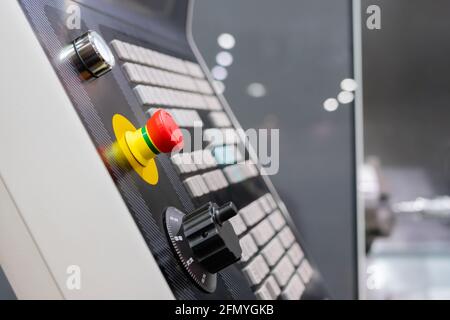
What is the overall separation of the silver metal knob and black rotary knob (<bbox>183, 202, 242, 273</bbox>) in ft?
0.49

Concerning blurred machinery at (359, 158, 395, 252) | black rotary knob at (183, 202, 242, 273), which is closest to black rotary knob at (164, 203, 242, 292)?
black rotary knob at (183, 202, 242, 273)

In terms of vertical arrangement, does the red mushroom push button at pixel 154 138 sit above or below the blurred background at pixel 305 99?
above

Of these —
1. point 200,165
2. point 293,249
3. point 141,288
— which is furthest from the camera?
point 293,249

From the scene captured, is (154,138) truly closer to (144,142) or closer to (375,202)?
(144,142)

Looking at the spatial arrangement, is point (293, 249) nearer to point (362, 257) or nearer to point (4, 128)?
point (362, 257)

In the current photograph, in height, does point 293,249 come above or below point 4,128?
below

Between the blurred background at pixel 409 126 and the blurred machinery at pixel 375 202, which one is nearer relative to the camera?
the blurred background at pixel 409 126

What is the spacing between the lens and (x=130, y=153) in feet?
1.59

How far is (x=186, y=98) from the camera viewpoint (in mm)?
728

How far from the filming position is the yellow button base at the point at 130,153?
1.58 ft

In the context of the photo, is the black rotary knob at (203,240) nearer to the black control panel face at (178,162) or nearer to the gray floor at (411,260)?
the black control panel face at (178,162)

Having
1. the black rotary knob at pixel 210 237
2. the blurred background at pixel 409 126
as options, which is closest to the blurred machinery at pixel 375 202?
the blurred background at pixel 409 126
